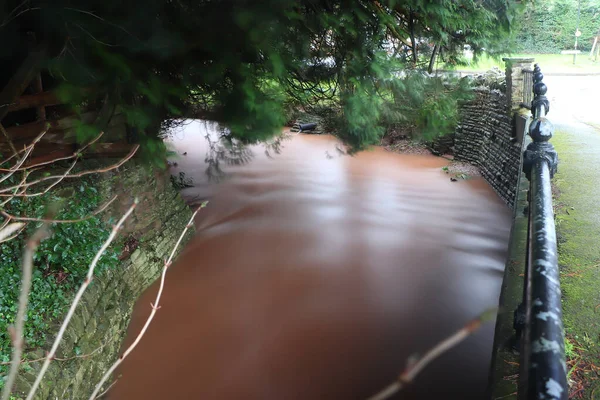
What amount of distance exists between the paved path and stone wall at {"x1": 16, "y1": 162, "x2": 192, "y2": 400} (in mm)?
2772

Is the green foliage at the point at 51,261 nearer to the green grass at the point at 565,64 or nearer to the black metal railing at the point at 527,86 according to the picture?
the black metal railing at the point at 527,86

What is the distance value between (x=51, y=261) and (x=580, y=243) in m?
4.79

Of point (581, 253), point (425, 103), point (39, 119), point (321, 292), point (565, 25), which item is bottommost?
point (321, 292)

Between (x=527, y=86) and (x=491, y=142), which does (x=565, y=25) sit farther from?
(x=527, y=86)

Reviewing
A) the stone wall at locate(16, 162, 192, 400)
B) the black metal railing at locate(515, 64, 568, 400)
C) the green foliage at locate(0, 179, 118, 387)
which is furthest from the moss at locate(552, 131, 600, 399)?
the green foliage at locate(0, 179, 118, 387)

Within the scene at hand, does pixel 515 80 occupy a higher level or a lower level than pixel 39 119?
lower

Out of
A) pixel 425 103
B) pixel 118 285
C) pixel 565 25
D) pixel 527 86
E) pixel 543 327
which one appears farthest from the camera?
pixel 565 25

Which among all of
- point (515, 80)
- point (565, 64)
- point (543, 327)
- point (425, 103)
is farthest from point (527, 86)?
point (565, 64)

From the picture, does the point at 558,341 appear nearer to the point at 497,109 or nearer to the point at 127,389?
the point at 127,389

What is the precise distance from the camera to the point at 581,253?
2.90 meters

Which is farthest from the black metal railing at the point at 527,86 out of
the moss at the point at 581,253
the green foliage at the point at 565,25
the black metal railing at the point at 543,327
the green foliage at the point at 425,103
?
the green foliage at the point at 565,25

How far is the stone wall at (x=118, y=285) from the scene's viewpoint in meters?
4.14

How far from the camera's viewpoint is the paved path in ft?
6.87

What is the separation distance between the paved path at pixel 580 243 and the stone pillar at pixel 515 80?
92.1 inches
